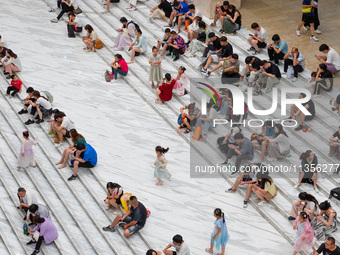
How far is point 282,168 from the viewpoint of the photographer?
15.1 m

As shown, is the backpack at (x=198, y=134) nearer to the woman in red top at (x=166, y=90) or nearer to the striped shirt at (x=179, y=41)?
the woman in red top at (x=166, y=90)

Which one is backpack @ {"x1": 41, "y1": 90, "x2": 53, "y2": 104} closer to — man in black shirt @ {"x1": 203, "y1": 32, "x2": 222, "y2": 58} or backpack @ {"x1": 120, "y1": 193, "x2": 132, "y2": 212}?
man in black shirt @ {"x1": 203, "y1": 32, "x2": 222, "y2": 58}

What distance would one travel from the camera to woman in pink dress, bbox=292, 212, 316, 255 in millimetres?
12789

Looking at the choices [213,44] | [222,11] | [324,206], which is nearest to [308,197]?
[324,206]

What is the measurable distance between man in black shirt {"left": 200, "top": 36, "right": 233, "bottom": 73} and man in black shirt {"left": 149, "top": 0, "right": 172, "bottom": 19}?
10.3 ft

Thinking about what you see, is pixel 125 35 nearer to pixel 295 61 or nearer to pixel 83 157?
pixel 295 61

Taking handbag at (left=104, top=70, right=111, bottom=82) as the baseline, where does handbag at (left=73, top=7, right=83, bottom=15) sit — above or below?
above

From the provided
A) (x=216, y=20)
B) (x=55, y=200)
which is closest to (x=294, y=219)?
(x=55, y=200)

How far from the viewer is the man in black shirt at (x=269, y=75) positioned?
17.0 metres

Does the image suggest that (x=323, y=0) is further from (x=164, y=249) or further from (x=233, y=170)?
(x=164, y=249)

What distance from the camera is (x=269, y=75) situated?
55.9 ft

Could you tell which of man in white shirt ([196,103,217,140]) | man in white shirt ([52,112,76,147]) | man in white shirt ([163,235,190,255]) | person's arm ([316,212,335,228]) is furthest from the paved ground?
man in white shirt ([163,235,190,255])

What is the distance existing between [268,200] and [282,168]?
1065 millimetres

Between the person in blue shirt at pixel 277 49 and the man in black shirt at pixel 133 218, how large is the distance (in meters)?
6.29
